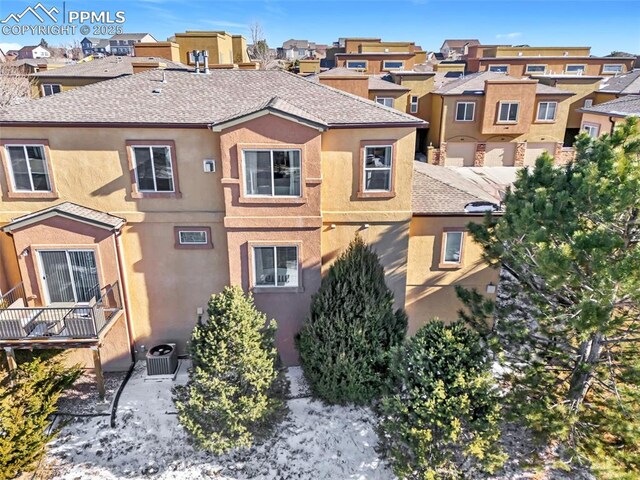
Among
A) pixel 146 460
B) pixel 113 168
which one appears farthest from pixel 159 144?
pixel 146 460

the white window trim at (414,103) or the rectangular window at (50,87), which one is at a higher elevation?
the rectangular window at (50,87)

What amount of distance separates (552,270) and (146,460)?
1105 centimetres

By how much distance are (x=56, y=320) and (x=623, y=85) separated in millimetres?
42558

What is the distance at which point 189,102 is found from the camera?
530 inches

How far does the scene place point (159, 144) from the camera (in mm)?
12539

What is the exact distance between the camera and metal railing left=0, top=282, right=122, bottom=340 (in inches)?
474

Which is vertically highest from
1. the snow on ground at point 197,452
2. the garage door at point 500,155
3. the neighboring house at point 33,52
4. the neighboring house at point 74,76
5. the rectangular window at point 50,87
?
the neighboring house at point 33,52

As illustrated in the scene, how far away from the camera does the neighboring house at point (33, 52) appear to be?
97081mm

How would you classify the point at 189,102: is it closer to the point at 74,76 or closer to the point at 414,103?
the point at 74,76

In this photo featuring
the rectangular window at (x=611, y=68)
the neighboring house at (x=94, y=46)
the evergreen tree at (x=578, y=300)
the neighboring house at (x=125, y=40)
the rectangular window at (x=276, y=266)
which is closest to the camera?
the evergreen tree at (x=578, y=300)

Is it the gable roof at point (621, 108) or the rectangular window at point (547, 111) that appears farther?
the rectangular window at point (547, 111)

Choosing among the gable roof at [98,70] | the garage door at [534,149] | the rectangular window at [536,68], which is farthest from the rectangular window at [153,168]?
the rectangular window at [536,68]

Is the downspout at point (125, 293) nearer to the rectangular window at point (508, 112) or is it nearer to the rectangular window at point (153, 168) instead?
the rectangular window at point (153, 168)

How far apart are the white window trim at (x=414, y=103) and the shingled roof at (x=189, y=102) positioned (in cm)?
2392
